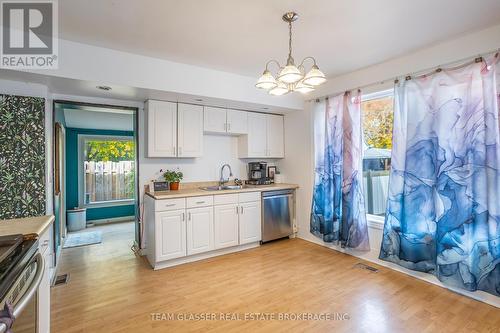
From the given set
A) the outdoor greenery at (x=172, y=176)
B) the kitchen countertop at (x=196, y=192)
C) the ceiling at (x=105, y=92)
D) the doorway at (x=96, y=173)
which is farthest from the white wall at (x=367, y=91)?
the doorway at (x=96, y=173)

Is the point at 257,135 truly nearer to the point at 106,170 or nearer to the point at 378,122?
the point at 378,122

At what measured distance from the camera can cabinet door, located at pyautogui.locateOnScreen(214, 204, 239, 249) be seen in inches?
143

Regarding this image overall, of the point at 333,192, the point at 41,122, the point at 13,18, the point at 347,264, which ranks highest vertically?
the point at 13,18

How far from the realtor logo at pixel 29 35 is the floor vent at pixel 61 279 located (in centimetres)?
232

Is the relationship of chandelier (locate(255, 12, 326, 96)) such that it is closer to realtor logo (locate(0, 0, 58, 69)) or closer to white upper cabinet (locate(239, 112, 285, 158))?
realtor logo (locate(0, 0, 58, 69))

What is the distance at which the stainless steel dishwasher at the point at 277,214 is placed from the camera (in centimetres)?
412

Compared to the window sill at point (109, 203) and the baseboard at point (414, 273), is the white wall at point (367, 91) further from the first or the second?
the window sill at point (109, 203)

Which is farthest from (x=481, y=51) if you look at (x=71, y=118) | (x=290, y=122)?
(x=71, y=118)

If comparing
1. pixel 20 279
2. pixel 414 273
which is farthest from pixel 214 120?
pixel 414 273

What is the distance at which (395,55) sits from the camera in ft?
9.88

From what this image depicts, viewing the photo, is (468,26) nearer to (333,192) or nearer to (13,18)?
(333,192)

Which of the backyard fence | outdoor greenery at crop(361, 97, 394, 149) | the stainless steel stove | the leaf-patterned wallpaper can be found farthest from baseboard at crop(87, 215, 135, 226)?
outdoor greenery at crop(361, 97, 394, 149)

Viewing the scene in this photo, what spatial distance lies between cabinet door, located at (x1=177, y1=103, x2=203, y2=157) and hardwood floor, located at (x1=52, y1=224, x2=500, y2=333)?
5.28 feet

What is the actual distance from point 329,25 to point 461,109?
1.57 metres
